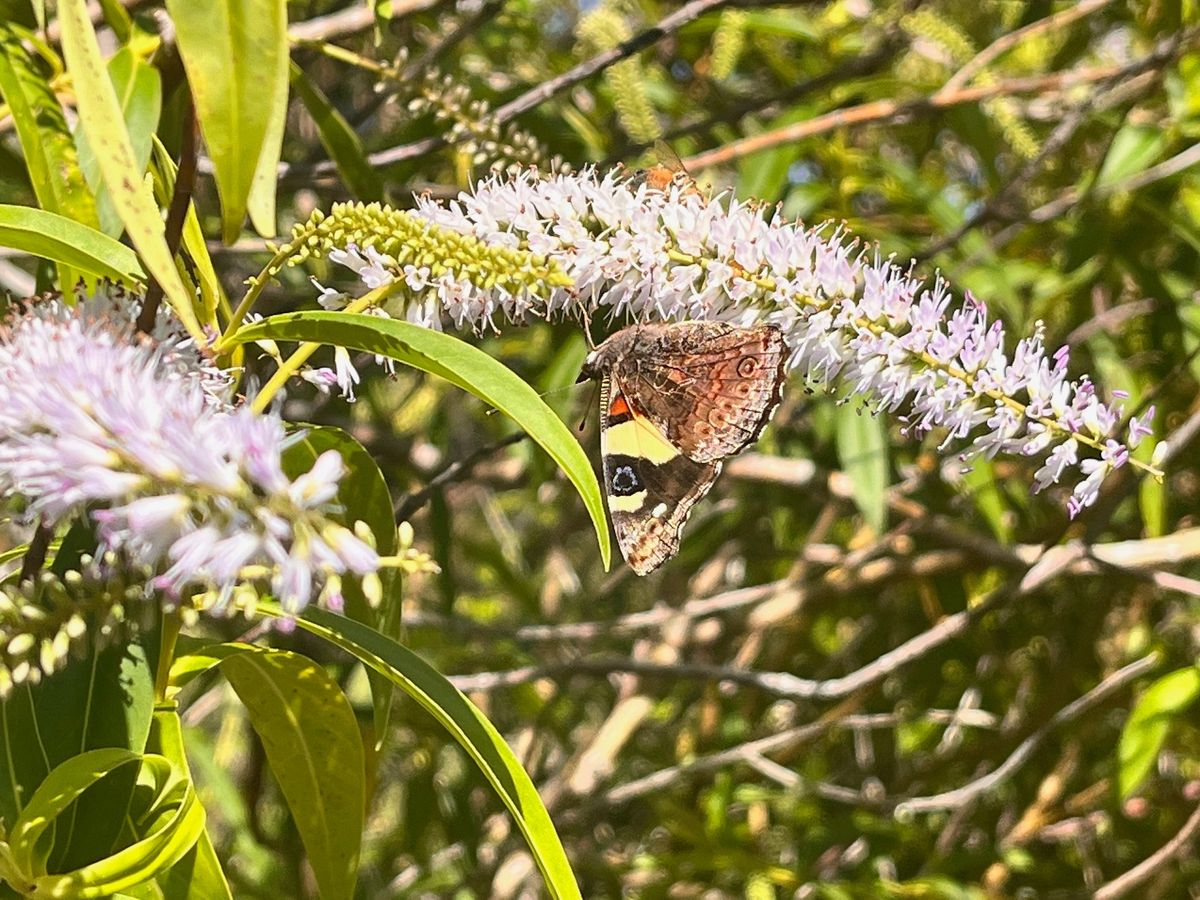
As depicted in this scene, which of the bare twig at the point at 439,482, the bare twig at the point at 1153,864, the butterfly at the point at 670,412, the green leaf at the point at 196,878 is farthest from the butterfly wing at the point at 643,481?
the bare twig at the point at 1153,864

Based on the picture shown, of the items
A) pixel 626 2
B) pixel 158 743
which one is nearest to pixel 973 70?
pixel 626 2

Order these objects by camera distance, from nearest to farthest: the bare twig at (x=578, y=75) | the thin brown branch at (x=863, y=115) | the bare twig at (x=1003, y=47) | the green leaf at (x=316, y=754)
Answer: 1. the green leaf at (x=316, y=754)
2. the bare twig at (x=578, y=75)
3. the thin brown branch at (x=863, y=115)
4. the bare twig at (x=1003, y=47)

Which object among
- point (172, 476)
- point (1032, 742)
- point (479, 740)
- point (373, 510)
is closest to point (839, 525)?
point (1032, 742)

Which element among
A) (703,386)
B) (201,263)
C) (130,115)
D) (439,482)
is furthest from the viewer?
(439,482)

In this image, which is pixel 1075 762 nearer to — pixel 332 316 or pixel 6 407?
pixel 332 316

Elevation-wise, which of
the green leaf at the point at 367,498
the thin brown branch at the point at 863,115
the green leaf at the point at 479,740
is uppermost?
the thin brown branch at the point at 863,115

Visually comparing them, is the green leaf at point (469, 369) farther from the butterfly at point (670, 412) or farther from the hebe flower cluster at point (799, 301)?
the butterfly at point (670, 412)

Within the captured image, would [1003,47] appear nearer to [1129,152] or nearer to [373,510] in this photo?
[1129,152]
